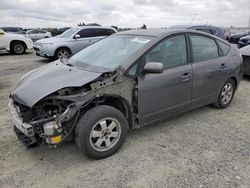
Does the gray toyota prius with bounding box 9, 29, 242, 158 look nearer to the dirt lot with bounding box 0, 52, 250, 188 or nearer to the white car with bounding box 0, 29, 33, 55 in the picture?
the dirt lot with bounding box 0, 52, 250, 188

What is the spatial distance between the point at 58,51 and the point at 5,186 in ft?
25.1

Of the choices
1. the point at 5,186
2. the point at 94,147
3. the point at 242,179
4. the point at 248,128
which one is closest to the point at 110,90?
the point at 94,147

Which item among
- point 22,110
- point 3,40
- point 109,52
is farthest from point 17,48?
point 22,110

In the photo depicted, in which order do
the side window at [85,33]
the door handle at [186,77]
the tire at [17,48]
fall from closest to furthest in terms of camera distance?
1. the door handle at [186,77]
2. the side window at [85,33]
3. the tire at [17,48]

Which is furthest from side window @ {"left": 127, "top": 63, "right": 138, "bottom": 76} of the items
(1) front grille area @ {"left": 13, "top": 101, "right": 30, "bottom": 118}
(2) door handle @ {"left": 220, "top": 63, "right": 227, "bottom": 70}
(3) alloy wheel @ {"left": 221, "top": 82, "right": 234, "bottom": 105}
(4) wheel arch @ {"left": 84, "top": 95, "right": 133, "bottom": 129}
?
(3) alloy wheel @ {"left": 221, "top": 82, "right": 234, "bottom": 105}

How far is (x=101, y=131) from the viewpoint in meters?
2.64

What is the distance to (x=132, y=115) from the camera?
2914mm

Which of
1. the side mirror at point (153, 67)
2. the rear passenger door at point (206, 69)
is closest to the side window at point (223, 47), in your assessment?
the rear passenger door at point (206, 69)

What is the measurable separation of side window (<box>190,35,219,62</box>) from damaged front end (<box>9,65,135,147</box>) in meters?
1.46

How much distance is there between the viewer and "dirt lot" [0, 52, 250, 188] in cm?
238

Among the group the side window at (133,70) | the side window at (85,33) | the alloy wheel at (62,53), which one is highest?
the side window at (85,33)

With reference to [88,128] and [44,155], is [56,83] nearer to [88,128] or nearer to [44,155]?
[88,128]

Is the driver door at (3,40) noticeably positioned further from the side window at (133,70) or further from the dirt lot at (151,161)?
the side window at (133,70)

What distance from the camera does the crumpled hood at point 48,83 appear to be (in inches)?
97.1
